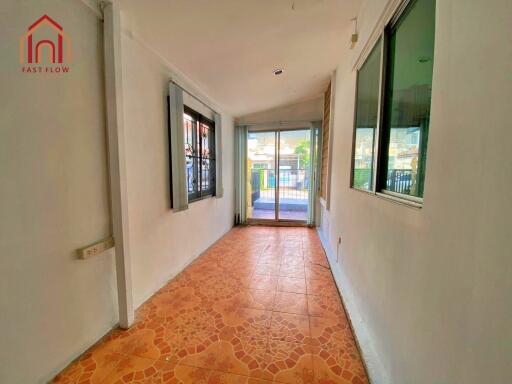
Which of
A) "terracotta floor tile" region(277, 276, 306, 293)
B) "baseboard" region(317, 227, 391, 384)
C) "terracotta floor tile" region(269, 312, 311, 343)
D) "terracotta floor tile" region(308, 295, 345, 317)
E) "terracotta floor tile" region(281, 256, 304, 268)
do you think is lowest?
"terracotta floor tile" region(281, 256, 304, 268)

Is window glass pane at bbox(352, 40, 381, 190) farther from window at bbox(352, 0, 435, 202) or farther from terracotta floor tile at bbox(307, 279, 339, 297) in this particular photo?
terracotta floor tile at bbox(307, 279, 339, 297)

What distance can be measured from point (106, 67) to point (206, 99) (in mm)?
1818

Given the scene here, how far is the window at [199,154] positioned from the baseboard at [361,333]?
2096 millimetres

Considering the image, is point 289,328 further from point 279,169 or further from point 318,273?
point 279,169

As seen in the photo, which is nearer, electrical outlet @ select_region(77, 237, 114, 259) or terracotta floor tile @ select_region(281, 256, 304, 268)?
electrical outlet @ select_region(77, 237, 114, 259)

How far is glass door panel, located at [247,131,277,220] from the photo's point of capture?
190 inches

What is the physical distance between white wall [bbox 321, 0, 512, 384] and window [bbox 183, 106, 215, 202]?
2.35 metres

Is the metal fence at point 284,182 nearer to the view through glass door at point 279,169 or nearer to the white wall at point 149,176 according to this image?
the view through glass door at point 279,169

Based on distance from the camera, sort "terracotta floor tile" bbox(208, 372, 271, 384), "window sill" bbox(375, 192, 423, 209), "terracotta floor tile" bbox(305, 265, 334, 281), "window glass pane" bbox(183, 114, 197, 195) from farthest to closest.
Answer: "window glass pane" bbox(183, 114, 197, 195) → "terracotta floor tile" bbox(305, 265, 334, 281) → "terracotta floor tile" bbox(208, 372, 271, 384) → "window sill" bbox(375, 192, 423, 209)

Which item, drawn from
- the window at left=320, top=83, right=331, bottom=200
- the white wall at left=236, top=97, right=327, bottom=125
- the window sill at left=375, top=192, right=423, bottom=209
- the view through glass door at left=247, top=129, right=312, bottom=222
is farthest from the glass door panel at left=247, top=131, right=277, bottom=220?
the window sill at left=375, top=192, right=423, bottom=209

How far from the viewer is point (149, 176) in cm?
201
